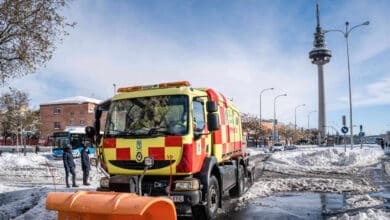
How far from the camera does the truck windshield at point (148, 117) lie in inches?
256

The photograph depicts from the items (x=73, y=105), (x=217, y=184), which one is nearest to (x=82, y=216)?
(x=217, y=184)

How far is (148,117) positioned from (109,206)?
9.84ft

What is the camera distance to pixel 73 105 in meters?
67.1

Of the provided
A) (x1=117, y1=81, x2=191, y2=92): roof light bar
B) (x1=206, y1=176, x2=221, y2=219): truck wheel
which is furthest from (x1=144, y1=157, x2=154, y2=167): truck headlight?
(x1=117, y1=81, x2=191, y2=92): roof light bar

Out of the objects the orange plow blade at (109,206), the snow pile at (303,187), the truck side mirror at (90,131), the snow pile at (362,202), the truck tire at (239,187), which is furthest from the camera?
the snow pile at (303,187)

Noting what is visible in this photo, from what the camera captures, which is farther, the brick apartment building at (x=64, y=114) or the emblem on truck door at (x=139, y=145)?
the brick apartment building at (x=64, y=114)

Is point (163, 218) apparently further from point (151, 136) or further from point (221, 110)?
point (221, 110)

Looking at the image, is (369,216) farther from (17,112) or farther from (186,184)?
(17,112)

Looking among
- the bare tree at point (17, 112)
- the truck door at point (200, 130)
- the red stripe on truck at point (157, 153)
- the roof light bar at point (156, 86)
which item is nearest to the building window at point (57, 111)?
the bare tree at point (17, 112)

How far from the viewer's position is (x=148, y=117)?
6762mm

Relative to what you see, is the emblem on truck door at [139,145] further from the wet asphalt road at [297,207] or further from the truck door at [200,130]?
the wet asphalt road at [297,207]

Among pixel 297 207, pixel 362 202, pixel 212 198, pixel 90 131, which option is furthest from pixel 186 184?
pixel 362 202

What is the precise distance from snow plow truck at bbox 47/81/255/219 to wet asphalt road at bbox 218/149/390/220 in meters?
1.06

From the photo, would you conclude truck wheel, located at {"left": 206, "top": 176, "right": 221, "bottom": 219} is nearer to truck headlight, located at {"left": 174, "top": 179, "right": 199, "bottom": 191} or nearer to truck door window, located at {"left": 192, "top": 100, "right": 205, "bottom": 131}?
truck headlight, located at {"left": 174, "top": 179, "right": 199, "bottom": 191}
